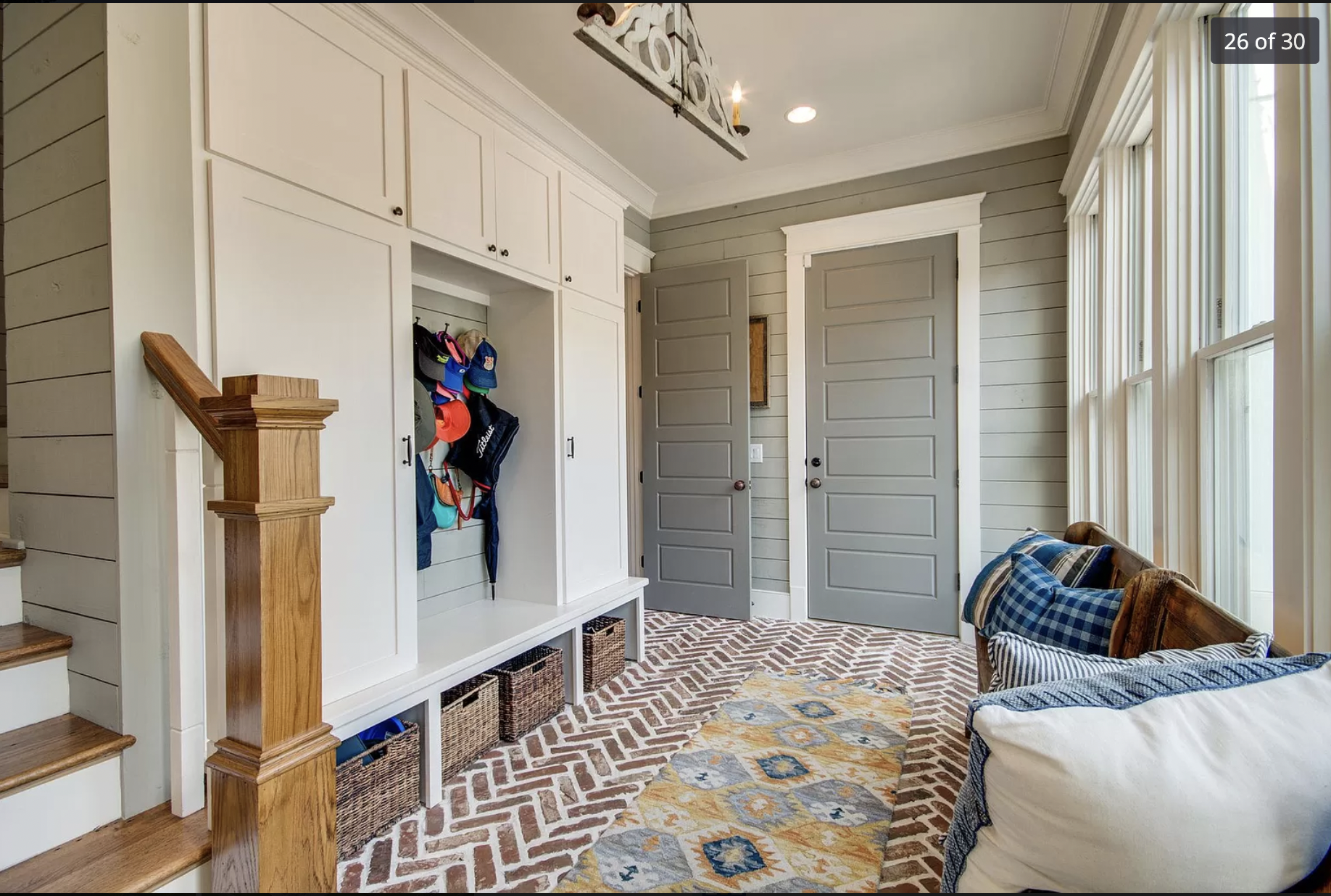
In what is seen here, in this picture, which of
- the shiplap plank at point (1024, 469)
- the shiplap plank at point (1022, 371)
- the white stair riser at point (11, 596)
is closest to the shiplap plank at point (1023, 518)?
the shiplap plank at point (1024, 469)

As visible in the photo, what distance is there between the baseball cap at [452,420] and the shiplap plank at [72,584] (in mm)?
1043

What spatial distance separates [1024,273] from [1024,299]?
0.12 m

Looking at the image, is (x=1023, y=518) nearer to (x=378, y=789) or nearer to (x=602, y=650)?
(x=602, y=650)

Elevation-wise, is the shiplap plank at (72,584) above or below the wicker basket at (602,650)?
above

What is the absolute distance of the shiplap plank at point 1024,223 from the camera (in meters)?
2.83

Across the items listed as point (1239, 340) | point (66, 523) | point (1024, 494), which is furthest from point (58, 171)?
point (1024, 494)

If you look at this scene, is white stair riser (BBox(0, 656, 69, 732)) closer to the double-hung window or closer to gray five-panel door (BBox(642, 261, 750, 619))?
the double-hung window

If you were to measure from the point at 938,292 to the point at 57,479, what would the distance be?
3.35 meters

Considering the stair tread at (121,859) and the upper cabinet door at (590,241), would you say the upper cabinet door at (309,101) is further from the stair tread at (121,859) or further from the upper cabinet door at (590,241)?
the stair tread at (121,859)

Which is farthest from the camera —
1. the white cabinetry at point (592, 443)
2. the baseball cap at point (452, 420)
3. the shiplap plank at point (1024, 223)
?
the shiplap plank at point (1024, 223)

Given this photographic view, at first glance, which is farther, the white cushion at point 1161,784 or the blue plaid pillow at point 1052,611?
the blue plaid pillow at point 1052,611

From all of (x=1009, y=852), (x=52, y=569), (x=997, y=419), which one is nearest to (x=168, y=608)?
(x=52, y=569)

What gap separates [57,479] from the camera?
1258 millimetres

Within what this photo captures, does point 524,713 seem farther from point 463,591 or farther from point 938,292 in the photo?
point 938,292
